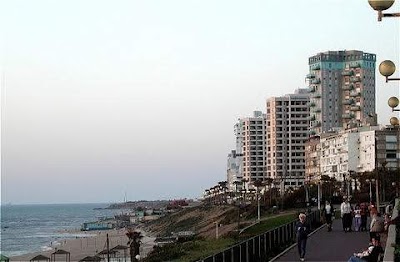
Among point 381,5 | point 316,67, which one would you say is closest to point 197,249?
point 381,5

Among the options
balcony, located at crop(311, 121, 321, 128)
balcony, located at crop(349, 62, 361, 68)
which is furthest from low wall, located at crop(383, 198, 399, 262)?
balcony, located at crop(349, 62, 361, 68)

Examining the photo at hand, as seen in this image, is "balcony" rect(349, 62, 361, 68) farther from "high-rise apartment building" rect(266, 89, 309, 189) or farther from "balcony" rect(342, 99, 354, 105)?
"high-rise apartment building" rect(266, 89, 309, 189)

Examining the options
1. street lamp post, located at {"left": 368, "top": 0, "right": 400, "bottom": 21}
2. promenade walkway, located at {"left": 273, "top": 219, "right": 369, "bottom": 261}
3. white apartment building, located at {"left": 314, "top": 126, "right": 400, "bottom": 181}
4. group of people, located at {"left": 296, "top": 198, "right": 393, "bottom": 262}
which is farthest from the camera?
white apartment building, located at {"left": 314, "top": 126, "right": 400, "bottom": 181}

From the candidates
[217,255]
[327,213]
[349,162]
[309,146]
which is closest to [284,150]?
[309,146]

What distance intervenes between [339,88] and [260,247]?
6231 inches

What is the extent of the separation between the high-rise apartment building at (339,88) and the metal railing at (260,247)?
139 metres

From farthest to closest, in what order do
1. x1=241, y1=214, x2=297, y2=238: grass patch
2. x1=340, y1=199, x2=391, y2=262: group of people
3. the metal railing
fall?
x1=241, y1=214, x2=297, y2=238: grass patch → the metal railing → x1=340, y1=199, x2=391, y2=262: group of people

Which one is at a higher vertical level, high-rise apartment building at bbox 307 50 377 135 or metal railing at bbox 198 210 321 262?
high-rise apartment building at bbox 307 50 377 135

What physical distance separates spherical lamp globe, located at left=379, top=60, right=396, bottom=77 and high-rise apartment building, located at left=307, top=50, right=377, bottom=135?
15291 centimetres

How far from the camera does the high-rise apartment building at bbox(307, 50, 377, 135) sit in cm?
17200

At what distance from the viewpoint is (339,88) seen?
17862cm

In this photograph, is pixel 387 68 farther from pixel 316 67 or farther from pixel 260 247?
pixel 316 67

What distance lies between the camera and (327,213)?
3491 cm

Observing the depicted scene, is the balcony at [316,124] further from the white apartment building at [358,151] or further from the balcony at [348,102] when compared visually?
the white apartment building at [358,151]
